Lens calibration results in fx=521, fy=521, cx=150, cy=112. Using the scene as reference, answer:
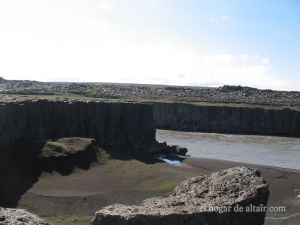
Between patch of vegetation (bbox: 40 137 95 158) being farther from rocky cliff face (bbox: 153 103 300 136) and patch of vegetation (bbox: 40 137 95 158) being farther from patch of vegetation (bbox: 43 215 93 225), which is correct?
rocky cliff face (bbox: 153 103 300 136)

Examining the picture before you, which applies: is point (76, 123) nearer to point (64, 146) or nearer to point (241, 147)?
point (64, 146)

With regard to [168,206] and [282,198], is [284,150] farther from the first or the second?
[168,206]

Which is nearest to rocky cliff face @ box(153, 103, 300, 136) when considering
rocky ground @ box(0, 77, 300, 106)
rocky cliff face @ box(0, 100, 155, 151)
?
rocky ground @ box(0, 77, 300, 106)

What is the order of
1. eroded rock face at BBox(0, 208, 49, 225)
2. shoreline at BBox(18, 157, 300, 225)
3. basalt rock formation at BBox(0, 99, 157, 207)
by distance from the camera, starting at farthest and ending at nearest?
basalt rock formation at BBox(0, 99, 157, 207) < shoreline at BBox(18, 157, 300, 225) < eroded rock face at BBox(0, 208, 49, 225)

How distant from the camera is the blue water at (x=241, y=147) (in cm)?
7144

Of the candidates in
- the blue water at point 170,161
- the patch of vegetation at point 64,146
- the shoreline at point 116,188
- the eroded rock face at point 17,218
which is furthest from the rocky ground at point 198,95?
the eroded rock face at point 17,218

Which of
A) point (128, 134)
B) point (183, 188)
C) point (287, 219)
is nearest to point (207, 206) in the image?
point (183, 188)

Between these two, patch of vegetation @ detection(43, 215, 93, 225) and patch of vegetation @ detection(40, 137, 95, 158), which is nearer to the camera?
patch of vegetation @ detection(43, 215, 93, 225)

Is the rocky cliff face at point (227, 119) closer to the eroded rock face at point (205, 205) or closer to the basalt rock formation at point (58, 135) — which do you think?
the basalt rock formation at point (58, 135)

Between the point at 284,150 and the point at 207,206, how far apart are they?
236 ft

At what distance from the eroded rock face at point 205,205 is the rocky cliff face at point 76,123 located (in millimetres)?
37297

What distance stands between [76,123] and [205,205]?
167 ft

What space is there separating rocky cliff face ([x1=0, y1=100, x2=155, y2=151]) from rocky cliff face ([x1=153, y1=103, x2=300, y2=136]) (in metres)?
46.4

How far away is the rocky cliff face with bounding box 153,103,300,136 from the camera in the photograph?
115062mm
